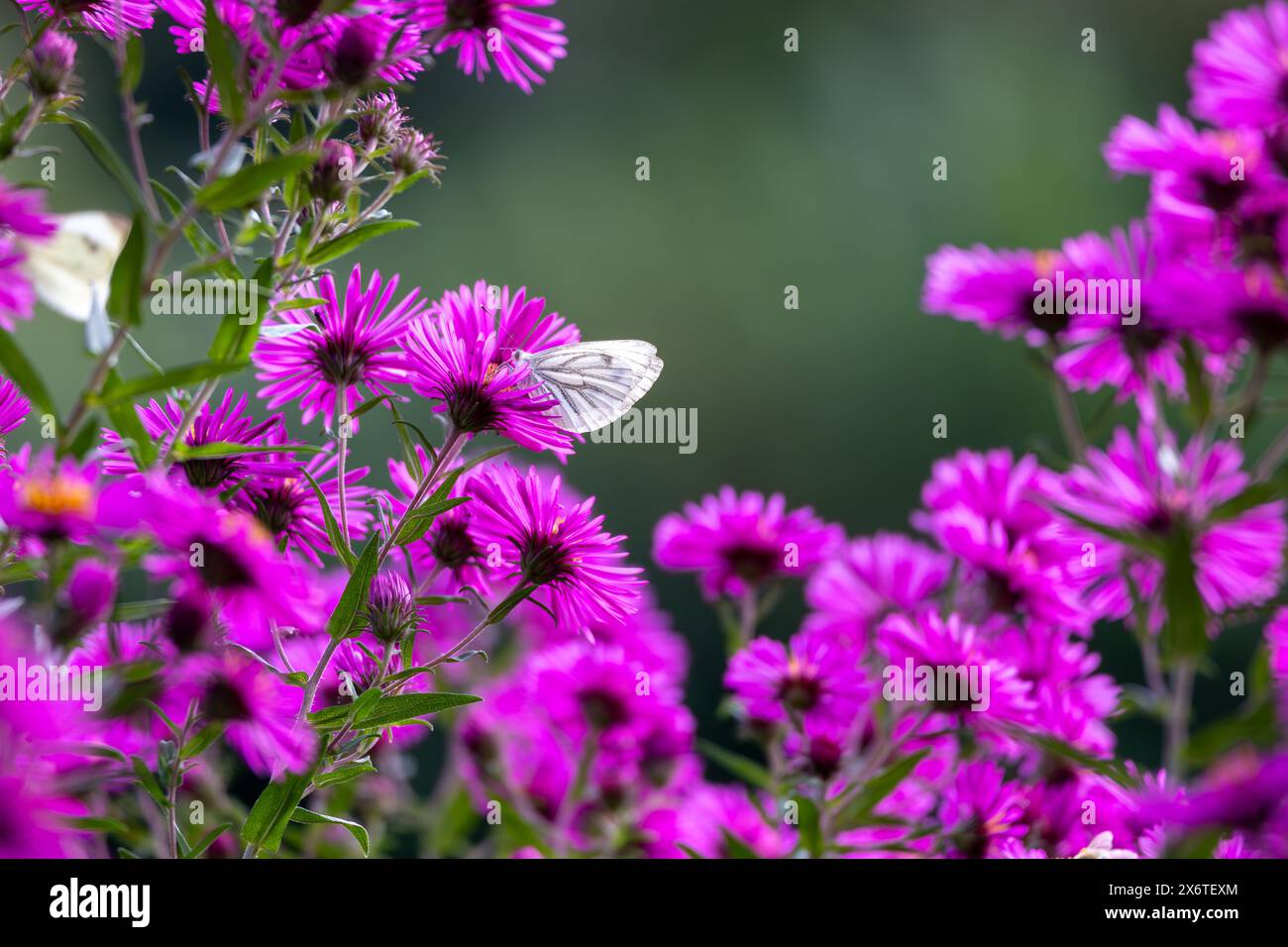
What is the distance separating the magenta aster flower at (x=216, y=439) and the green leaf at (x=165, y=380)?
10 centimetres

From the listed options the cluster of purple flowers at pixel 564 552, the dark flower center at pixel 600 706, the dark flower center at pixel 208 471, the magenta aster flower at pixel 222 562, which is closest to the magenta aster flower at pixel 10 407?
the cluster of purple flowers at pixel 564 552

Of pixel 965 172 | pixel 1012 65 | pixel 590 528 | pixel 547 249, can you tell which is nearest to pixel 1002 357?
pixel 965 172

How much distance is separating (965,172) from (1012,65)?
55 cm

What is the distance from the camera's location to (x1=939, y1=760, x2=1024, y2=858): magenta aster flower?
2.92ft

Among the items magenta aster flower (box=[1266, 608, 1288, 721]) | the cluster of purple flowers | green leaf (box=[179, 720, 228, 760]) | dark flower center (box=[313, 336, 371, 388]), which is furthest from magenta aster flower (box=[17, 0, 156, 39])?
magenta aster flower (box=[1266, 608, 1288, 721])

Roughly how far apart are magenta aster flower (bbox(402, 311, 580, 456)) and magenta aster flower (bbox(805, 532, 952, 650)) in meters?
0.45

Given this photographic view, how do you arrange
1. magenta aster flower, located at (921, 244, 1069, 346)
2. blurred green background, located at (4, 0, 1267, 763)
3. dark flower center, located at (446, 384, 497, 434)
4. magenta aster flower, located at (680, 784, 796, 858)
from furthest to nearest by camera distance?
blurred green background, located at (4, 0, 1267, 763), magenta aster flower, located at (680, 784, 796, 858), magenta aster flower, located at (921, 244, 1069, 346), dark flower center, located at (446, 384, 497, 434)

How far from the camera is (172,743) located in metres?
0.74

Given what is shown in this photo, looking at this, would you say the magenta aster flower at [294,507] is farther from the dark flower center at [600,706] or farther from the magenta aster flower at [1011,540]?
the magenta aster flower at [1011,540]

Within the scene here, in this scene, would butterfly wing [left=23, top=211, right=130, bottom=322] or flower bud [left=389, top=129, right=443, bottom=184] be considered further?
flower bud [left=389, top=129, right=443, bottom=184]

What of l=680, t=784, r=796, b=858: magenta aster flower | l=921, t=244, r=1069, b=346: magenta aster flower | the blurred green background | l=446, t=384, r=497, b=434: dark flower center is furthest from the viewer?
the blurred green background

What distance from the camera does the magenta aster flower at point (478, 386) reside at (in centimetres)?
71

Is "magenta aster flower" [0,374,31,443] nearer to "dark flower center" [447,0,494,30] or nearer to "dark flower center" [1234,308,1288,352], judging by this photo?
"dark flower center" [447,0,494,30]

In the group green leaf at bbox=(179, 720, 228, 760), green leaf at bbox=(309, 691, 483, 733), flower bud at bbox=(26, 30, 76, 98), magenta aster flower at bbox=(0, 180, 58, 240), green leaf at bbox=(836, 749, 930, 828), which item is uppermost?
flower bud at bbox=(26, 30, 76, 98)
